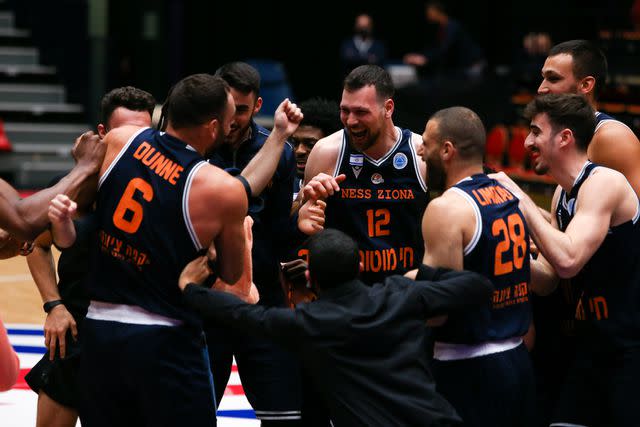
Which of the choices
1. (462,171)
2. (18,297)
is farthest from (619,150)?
(18,297)

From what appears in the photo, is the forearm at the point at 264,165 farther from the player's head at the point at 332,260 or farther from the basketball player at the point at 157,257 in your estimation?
the player's head at the point at 332,260

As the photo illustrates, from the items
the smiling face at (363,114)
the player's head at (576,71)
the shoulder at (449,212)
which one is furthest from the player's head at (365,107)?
the shoulder at (449,212)

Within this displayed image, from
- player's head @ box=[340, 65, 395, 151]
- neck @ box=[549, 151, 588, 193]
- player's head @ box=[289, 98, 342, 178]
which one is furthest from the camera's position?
player's head @ box=[289, 98, 342, 178]

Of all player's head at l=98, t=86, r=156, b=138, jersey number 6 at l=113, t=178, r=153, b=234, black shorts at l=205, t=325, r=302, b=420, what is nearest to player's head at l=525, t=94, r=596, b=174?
black shorts at l=205, t=325, r=302, b=420

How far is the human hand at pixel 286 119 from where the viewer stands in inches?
201

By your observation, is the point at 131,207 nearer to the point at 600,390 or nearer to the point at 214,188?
the point at 214,188

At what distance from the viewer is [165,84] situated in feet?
63.2

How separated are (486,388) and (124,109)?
221 cm

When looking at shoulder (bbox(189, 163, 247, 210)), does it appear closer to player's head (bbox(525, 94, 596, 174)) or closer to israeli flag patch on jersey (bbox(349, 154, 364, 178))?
israeli flag patch on jersey (bbox(349, 154, 364, 178))

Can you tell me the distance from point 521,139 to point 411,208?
1092 cm

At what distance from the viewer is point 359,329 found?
4.28 meters

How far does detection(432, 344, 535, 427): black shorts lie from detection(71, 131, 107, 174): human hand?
165 centimetres

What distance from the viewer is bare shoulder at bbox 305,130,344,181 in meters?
5.76

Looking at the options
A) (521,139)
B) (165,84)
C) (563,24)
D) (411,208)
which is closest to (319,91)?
(165,84)
